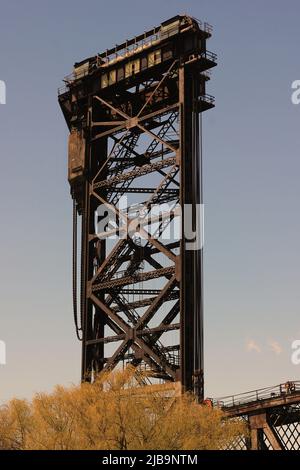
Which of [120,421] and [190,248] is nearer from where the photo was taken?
[120,421]

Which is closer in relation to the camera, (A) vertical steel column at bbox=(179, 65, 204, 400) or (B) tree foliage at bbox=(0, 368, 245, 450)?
(B) tree foliage at bbox=(0, 368, 245, 450)

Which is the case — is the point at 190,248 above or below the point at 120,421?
above

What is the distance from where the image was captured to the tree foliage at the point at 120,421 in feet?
140

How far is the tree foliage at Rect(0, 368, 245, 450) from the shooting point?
1676 inches

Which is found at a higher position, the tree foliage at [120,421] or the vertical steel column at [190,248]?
the vertical steel column at [190,248]

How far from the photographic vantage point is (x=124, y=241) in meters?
57.6

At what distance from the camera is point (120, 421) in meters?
43.0

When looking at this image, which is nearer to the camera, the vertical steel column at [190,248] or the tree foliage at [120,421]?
the tree foliage at [120,421]

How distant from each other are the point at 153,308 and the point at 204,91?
13.7 m

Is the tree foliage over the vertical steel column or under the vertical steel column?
under
